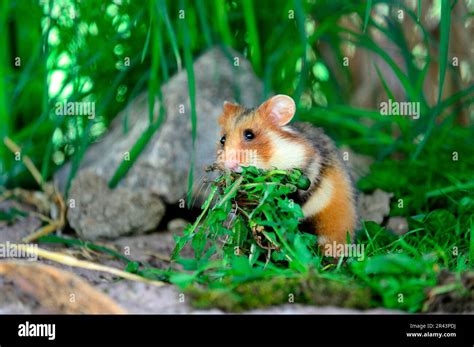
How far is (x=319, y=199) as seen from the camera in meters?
2.96

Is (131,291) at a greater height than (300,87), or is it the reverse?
(300,87)

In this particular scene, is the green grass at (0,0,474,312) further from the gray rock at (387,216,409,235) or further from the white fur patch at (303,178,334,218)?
the white fur patch at (303,178,334,218)

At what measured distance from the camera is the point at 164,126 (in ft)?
12.2

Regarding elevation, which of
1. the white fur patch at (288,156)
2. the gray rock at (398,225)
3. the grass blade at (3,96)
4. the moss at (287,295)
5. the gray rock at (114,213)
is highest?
the grass blade at (3,96)

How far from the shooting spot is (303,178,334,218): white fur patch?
2943 millimetres

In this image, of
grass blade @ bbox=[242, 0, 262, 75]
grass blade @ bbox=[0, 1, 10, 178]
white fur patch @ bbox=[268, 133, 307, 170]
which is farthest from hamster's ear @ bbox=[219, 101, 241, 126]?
grass blade @ bbox=[0, 1, 10, 178]

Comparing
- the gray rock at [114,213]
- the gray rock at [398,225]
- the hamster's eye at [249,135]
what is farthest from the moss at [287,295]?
the gray rock at [114,213]

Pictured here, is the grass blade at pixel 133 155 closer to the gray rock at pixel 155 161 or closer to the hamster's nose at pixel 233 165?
the gray rock at pixel 155 161

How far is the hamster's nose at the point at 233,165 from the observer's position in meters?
2.83

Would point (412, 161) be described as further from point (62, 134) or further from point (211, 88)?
point (62, 134)

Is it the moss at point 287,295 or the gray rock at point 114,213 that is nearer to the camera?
the moss at point 287,295

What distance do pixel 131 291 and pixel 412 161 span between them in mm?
1955
